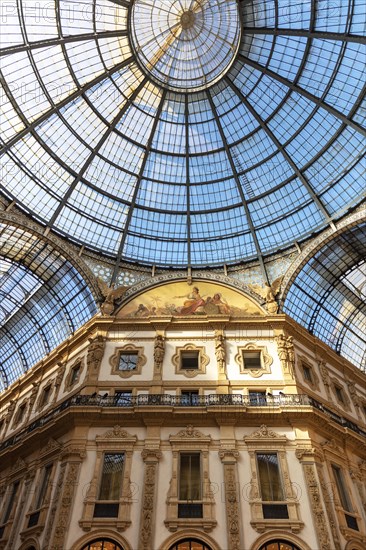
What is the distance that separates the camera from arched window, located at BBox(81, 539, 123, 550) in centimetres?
2089

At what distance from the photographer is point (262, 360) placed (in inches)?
1109

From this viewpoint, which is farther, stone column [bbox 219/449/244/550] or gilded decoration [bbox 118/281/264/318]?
gilded decoration [bbox 118/281/264/318]

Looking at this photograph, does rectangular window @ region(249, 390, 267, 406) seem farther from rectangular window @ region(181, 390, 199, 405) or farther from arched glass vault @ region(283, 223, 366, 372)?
arched glass vault @ region(283, 223, 366, 372)

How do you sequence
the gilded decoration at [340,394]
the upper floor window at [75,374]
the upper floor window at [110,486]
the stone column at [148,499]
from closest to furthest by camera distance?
the stone column at [148,499]
the upper floor window at [110,486]
the upper floor window at [75,374]
the gilded decoration at [340,394]

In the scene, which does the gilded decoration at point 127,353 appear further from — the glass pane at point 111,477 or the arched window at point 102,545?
the arched window at point 102,545

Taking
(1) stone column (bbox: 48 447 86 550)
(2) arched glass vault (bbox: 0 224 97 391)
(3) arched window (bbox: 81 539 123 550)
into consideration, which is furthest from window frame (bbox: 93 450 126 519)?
(2) arched glass vault (bbox: 0 224 97 391)

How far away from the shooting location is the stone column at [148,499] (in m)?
20.6

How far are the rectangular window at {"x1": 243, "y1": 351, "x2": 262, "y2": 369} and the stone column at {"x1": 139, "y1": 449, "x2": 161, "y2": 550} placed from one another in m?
8.26

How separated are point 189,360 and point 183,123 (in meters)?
20.9

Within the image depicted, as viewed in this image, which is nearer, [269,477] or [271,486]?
[271,486]

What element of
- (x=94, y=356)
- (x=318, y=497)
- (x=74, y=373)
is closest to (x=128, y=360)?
(x=94, y=356)

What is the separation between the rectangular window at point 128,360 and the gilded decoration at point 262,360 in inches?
270

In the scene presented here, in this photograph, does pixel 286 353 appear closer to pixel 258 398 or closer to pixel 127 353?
pixel 258 398

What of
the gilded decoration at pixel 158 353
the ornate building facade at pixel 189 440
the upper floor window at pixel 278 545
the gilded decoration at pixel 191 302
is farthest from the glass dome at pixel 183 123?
the upper floor window at pixel 278 545
